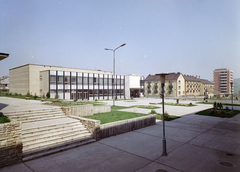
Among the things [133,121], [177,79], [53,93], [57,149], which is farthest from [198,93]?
[57,149]

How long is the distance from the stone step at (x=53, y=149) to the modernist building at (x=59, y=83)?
3562 centimetres

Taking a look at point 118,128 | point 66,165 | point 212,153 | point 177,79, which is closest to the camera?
point 66,165

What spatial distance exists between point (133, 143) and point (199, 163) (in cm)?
395

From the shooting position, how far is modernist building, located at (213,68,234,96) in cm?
14450

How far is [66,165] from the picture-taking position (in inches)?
280

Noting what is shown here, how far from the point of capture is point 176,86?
260 ft

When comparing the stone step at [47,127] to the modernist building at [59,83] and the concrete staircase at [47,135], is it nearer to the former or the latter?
the concrete staircase at [47,135]

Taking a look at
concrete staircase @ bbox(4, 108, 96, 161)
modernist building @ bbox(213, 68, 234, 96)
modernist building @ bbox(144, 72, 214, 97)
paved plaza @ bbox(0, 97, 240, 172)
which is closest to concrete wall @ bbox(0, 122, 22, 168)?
A: paved plaza @ bbox(0, 97, 240, 172)

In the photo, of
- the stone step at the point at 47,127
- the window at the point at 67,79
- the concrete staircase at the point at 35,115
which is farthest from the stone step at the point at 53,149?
the window at the point at 67,79

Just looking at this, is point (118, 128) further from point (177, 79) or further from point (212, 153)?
point (177, 79)

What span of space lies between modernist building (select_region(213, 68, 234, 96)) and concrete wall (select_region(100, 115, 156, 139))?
160 metres

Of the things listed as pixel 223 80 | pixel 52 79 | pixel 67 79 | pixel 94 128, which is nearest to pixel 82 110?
pixel 94 128

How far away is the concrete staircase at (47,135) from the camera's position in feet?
27.3

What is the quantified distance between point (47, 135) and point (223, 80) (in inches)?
6742
